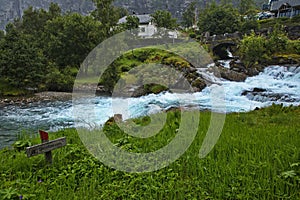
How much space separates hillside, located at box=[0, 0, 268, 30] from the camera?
321 feet

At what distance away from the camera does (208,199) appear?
3.42m

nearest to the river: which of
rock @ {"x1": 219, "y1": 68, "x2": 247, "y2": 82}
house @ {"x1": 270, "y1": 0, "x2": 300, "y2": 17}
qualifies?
rock @ {"x1": 219, "y1": 68, "x2": 247, "y2": 82}

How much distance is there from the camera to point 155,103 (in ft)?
55.8

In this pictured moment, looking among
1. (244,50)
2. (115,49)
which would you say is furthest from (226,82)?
(115,49)

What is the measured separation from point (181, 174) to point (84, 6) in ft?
397

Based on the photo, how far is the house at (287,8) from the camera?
41.5 meters

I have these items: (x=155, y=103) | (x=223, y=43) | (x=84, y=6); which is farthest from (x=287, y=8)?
(x=84, y=6)

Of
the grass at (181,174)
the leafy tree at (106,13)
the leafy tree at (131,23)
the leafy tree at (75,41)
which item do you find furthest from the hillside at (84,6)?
the grass at (181,174)

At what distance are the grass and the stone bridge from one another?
28369mm

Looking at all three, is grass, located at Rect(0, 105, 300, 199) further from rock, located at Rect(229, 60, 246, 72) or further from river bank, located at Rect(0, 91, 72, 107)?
rock, located at Rect(229, 60, 246, 72)

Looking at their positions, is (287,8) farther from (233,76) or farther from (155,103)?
(155,103)

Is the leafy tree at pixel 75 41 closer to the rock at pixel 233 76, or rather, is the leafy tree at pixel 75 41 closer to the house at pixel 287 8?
the rock at pixel 233 76

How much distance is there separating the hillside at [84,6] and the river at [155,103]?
265ft

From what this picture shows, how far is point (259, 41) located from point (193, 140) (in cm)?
2190
